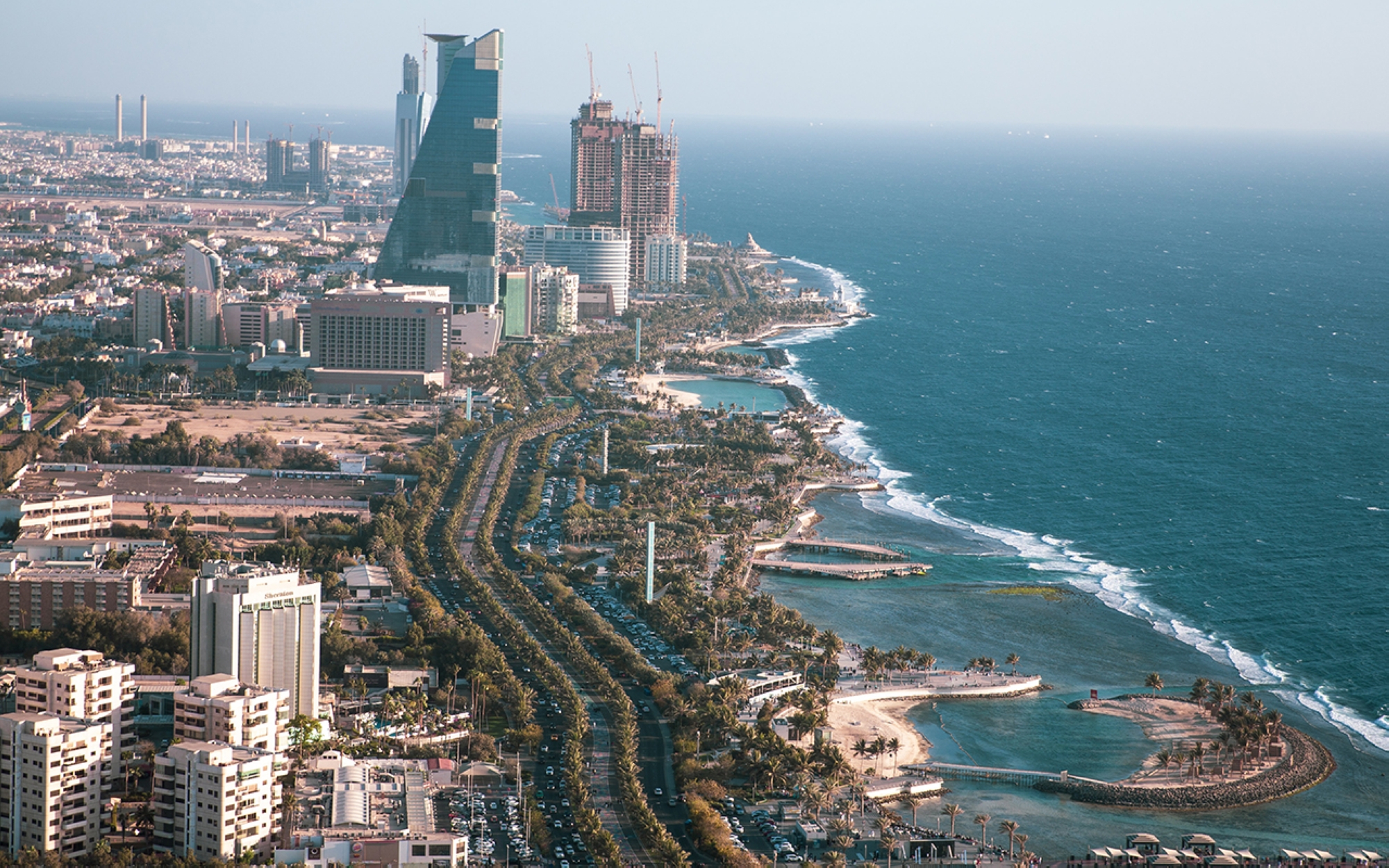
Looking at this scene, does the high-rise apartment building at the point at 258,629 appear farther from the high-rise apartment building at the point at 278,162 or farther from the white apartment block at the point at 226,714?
the high-rise apartment building at the point at 278,162

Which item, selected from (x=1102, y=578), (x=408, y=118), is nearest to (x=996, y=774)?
(x=1102, y=578)

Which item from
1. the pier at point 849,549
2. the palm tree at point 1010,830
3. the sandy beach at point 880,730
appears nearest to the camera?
the palm tree at point 1010,830

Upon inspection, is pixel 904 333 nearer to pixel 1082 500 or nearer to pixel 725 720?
pixel 1082 500

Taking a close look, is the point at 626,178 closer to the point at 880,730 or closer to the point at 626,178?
the point at 626,178

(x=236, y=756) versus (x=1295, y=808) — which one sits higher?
(x=236, y=756)

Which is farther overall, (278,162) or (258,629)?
(278,162)

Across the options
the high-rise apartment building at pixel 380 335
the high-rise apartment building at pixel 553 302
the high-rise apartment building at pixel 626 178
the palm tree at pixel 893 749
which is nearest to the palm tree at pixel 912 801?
the palm tree at pixel 893 749

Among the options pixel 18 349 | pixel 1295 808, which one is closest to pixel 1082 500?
pixel 1295 808
